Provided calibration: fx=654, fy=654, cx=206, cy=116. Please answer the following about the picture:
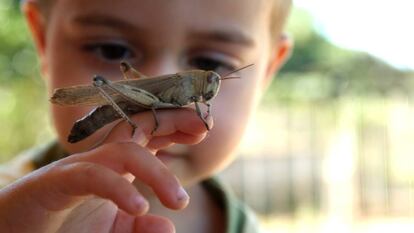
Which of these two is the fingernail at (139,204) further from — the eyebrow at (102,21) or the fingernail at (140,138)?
the eyebrow at (102,21)

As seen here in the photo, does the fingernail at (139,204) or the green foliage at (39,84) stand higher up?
the green foliage at (39,84)

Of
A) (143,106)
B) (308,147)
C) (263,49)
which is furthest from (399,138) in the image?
(143,106)

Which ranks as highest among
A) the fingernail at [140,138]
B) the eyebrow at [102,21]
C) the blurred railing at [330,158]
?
the blurred railing at [330,158]

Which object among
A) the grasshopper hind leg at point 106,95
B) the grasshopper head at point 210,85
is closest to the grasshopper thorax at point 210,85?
the grasshopper head at point 210,85

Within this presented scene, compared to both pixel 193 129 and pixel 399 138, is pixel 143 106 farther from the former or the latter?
pixel 399 138

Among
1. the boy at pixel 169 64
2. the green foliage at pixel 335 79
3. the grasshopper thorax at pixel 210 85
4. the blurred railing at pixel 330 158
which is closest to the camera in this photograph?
the boy at pixel 169 64

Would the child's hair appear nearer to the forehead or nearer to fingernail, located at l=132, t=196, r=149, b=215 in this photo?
the forehead

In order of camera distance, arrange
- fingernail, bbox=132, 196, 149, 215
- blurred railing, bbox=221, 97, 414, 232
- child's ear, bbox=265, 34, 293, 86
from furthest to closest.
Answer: blurred railing, bbox=221, 97, 414, 232, child's ear, bbox=265, 34, 293, 86, fingernail, bbox=132, 196, 149, 215

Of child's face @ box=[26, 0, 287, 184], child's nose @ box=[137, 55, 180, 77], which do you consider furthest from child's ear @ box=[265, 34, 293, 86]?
child's nose @ box=[137, 55, 180, 77]

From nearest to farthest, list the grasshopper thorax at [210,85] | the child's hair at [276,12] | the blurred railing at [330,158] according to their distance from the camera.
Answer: the grasshopper thorax at [210,85], the child's hair at [276,12], the blurred railing at [330,158]

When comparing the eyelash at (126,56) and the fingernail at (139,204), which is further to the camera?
the eyelash at (126,56)

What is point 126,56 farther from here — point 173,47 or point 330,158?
point 330,158
